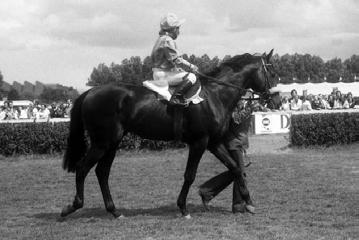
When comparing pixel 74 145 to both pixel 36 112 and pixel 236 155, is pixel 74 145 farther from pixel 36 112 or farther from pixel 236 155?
Result: pixel 36 112

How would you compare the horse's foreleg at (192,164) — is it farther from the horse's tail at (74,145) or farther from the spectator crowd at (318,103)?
the spectator crowd at (318,103)

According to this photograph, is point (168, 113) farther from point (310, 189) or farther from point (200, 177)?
point (200, 177)

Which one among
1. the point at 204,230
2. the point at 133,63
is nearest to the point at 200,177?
the point at 204,230

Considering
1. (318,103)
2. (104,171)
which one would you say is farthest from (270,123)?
(104,171)

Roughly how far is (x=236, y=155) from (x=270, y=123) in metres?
9.89

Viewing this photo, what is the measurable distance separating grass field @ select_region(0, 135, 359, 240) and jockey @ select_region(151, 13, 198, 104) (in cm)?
161

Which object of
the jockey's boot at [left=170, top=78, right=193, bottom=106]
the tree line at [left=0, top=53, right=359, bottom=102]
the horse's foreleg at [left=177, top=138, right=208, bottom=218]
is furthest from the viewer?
the tree line at [left=0, top=53, right=359, bottom=102]

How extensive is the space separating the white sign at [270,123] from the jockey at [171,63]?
10091mm

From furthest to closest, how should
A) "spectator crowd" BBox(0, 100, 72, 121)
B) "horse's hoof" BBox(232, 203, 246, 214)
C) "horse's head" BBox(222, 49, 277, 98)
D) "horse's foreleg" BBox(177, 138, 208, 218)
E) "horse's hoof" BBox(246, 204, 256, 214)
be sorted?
"spectator crowd" BBox(0, 100, 72, 121), "horse's head" BBox(222, 49, 277, 98), "horse's hoof" BBox(232, 203, 246, 214), "horse's hoof" BBox(246, 204, 256, 214), "horse's foreleg" BBox(177, 138, 208, 218)

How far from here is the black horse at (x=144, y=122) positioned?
22.2ft

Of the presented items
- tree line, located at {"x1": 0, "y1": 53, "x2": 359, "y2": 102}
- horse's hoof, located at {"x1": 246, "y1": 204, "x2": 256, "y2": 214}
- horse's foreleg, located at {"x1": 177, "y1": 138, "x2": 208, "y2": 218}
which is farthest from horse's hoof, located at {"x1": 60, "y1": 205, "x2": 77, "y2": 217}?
tree line, located at {"x1": 0, "y1": 53, "x2": 359, "y2": 102}

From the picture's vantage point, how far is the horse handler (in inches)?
278

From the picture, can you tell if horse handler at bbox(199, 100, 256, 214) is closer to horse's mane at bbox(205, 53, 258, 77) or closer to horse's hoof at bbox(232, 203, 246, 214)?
horse's hoof at bbox(232, 203, 246, 214)

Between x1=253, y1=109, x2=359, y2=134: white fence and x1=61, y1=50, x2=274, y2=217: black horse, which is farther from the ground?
x1=61, y1=50, x2=274, y2=217: black horse
